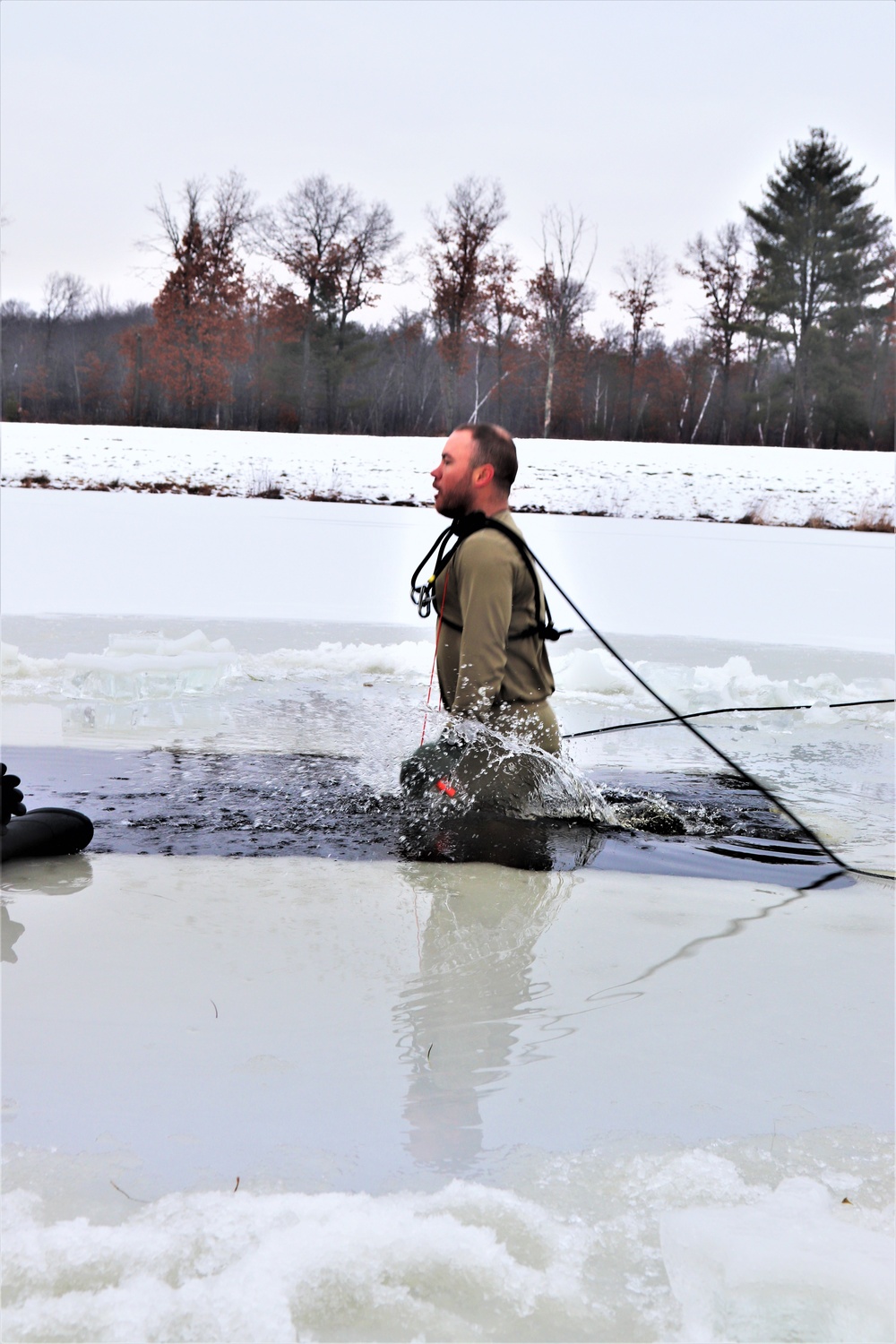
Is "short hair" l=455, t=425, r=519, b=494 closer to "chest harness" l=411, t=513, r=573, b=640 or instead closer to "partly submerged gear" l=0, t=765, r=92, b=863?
"chest harness" l=411, t=513, r=573, b=640

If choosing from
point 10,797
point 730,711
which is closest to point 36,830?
point 10,797

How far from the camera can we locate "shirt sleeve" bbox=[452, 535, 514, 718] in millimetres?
3234

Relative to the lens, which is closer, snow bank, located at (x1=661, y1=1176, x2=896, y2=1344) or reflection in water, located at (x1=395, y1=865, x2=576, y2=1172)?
snow bank, located at (x1=661, y1=1176, x2=896, y2=1344)

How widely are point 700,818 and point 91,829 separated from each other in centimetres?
192

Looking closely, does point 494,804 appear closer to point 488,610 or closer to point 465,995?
point 488,610

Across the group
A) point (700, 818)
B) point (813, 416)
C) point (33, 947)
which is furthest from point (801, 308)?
point (33, 947)

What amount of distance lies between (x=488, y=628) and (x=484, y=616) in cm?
4

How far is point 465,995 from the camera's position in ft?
7.48

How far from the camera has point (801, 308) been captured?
28.8 meters

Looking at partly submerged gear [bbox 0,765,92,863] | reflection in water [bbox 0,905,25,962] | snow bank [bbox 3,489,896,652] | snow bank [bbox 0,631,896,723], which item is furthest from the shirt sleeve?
snow bank [bbox 3,489,896,652]

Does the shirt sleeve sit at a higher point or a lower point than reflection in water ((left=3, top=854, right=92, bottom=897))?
higher

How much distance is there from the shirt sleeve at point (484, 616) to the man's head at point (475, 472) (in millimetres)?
192

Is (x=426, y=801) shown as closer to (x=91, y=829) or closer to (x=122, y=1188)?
(x=91, y=829)

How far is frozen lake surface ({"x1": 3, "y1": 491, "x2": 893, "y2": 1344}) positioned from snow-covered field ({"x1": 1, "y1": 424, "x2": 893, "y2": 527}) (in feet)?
48.6
